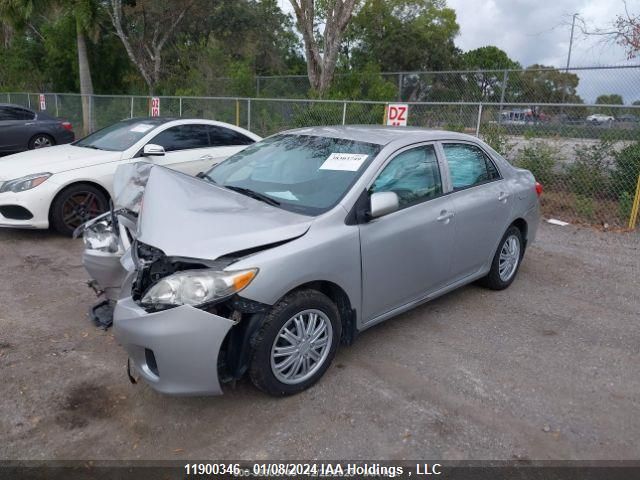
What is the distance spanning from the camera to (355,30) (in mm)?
41656

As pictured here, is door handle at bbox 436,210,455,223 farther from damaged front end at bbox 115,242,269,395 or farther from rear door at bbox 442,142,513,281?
damaged front end at bbox 115,242,269,395

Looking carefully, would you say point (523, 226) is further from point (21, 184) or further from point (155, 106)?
point (155, 106)

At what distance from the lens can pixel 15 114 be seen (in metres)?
12.8

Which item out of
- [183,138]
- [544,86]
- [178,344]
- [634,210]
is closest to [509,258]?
[178,344]

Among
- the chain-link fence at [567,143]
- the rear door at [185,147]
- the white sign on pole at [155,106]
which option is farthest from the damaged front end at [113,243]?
the white sign on pole at [155,106]

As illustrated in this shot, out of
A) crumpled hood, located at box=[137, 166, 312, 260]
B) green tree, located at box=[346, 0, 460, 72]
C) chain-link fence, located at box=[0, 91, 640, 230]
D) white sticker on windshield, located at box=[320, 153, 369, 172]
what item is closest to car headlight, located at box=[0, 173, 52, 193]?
crumpled hood, located at box=[137, 166, 312, 260]

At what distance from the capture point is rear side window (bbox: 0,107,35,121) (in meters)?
12.6

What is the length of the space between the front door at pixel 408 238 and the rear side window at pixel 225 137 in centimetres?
420

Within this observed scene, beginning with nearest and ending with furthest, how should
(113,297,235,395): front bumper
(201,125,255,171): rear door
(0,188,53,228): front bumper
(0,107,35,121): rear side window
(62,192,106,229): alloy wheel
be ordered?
(113,297,235,395): front bumper
(0,188,53,228): front bumper
(62,192,106,229): alloy wheel
(201,125,255,171): rear door
(0,107,35,121): rear side window

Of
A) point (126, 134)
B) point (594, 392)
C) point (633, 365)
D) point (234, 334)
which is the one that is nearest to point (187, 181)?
point (234, 334)

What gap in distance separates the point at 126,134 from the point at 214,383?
17.3 feet

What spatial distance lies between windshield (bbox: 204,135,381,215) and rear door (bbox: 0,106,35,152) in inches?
403

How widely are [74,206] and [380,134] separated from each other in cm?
416

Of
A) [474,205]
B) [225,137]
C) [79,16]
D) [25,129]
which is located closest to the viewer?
[474,205]
